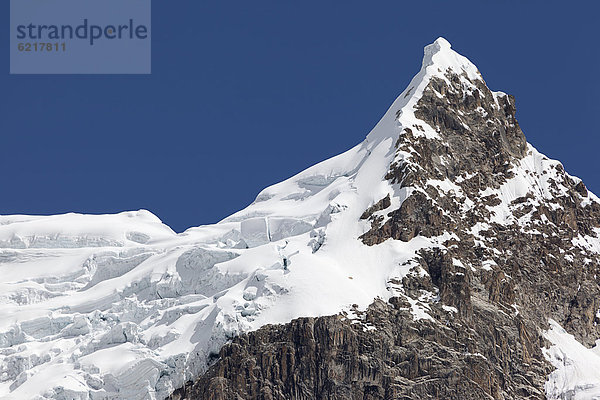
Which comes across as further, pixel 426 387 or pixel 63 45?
pixel 426 387

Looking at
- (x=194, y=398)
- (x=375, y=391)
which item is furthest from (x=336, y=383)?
(x=194, y=398)

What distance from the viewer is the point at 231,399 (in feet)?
647

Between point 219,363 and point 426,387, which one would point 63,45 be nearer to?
point 219,363

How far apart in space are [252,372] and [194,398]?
356 inches

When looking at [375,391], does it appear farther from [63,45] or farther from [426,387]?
[63,45]

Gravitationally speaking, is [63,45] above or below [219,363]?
above

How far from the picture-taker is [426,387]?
655ft

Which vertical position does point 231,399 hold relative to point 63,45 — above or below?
below

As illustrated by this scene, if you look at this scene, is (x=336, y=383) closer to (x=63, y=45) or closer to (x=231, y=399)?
(x=231, y=399)

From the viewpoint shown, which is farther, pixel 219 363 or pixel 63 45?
pixel 219 363

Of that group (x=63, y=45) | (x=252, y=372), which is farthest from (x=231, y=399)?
(x=63, y=45)

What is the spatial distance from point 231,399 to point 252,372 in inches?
195

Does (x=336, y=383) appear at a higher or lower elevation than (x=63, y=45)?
lower

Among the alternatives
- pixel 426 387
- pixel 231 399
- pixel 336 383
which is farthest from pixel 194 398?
pixel 426 387
